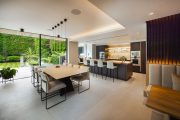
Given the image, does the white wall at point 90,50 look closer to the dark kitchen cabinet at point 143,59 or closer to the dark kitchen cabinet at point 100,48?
the dark kitchen cabinet at point 100,48

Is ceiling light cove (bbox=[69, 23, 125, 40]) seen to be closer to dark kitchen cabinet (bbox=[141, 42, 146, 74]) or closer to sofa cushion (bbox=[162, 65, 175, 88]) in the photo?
sofa cushion (bbox=[162, 65, 175, 88])

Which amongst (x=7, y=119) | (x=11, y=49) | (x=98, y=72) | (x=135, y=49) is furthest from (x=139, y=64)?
(x=11, y=49)

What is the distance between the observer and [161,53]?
2.74 m

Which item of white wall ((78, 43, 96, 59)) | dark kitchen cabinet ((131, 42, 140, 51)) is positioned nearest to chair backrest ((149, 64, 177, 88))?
dark kitchen cabinet ((131, 42, 140, 51))

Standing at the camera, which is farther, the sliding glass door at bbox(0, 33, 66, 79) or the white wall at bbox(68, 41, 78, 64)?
the white wall at bbox(68, 41, 78, 64)

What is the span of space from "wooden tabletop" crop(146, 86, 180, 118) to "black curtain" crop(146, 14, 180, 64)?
1.60 metres

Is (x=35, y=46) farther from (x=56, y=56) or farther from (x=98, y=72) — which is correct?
(x=98, y=72)

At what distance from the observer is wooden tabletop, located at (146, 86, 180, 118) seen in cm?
103

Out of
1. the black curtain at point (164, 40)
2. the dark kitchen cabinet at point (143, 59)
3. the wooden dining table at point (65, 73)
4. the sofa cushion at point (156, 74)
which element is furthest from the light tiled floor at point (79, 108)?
the dark kitchen cabinet at point (143, 59)

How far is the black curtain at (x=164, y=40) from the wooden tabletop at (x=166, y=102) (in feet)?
5.26

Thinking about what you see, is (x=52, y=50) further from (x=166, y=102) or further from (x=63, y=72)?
(x=166, y=102)

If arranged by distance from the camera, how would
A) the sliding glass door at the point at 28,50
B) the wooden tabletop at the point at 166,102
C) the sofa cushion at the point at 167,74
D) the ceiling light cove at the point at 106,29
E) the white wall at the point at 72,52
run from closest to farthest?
1. the wooden tabletop at the point at 166,102
2. the sofa cushion at the point at 167,74
3. the ceiling light cove at the point at 106,29
4. the sliding glass door at the point at 28,50
5. the white wall at the point at 72,52

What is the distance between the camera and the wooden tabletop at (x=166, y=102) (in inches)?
40.6

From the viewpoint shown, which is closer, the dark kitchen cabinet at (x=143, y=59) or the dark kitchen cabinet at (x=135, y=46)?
the dark kitchen cabinet at (x=143, y=59)
